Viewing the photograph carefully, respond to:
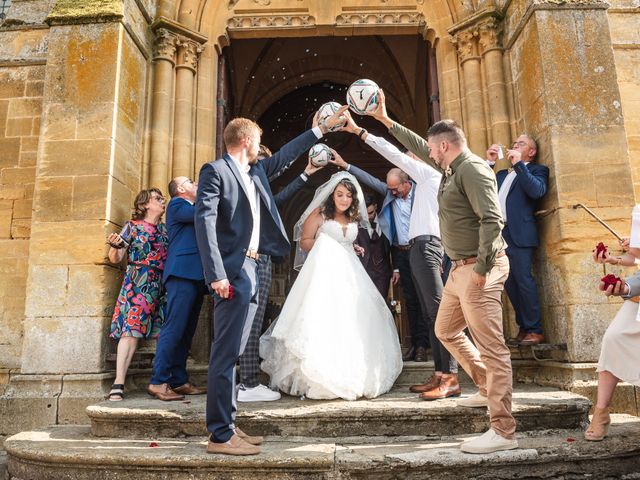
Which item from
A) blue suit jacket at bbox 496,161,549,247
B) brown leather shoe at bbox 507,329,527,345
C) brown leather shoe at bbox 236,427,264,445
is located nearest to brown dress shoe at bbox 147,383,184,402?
brown leather shoe at bbox 236,427,264,445

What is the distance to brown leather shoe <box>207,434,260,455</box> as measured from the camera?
2.87 m

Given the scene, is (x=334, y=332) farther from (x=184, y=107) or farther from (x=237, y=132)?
(x=184, y=107)

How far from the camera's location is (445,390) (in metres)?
3.78

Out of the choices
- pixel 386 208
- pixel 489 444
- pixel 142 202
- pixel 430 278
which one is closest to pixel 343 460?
pixel 489 444

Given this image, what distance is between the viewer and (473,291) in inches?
120

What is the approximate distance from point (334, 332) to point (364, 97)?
1.87 meters

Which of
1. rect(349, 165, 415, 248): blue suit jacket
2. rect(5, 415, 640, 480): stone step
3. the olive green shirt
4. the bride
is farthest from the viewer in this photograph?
rect(349, 165, 415, 248): blue suit jacket

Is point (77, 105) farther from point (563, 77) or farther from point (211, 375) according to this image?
point (563, 77)

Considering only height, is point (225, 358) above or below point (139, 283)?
below

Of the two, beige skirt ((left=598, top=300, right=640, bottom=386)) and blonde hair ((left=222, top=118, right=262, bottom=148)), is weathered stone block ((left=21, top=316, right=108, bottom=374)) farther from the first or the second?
beige skirt ((left=598, top=300, right=640, bottom=386))

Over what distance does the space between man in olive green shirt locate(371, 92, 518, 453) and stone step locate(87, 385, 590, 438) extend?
0.21 meters

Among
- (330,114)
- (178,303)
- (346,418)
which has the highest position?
(330,114)

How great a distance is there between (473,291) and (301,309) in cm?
145

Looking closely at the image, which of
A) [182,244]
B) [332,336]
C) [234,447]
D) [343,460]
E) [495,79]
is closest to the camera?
[343,460]
